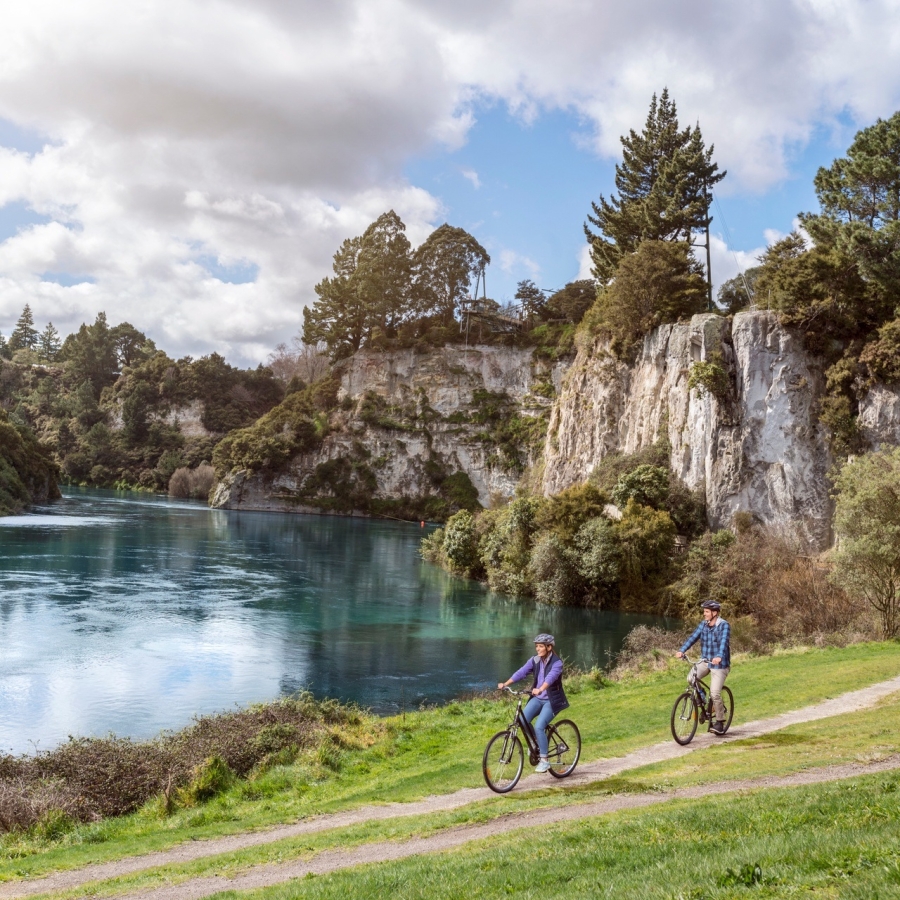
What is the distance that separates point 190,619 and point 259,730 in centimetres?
1849

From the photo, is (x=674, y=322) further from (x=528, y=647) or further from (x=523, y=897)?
(x=523, y=897)

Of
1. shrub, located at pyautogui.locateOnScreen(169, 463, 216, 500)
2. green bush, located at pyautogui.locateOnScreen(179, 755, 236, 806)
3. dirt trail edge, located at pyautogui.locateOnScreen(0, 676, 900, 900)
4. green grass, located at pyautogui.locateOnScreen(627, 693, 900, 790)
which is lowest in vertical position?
green bush, located at pyautogui.locateOnScreen(179, 755, 236, 806)

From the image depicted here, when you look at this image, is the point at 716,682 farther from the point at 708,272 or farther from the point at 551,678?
the point at 708,272

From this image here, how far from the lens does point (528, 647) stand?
105ft

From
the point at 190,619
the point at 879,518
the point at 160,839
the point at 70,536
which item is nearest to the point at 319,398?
the point at 70,536

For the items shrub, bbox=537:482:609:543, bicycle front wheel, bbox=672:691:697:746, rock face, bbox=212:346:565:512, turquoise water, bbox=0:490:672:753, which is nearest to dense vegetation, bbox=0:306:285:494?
rock face, bbox=212:346:565:512

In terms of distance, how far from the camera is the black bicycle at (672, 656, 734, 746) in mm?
13477

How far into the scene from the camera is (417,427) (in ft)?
332

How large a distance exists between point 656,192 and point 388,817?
57075 millimetres

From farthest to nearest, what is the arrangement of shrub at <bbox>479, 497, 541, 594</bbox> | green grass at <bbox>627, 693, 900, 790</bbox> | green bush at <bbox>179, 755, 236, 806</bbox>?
shrub at <bbox>479, 497, 541, 594</bbox>, green bush at <bbox>179, 755, 236, 806</bbox>, green grass at <bbox>627, 693, 900, 790</bbox>

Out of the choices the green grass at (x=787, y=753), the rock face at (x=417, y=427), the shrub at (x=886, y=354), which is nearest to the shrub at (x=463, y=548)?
the shrub at (x=886, y=354)

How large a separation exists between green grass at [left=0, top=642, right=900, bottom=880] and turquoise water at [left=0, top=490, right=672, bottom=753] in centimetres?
551

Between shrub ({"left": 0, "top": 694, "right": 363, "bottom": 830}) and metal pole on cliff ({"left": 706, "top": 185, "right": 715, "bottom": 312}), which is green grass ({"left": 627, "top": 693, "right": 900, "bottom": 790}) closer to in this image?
shrub ({"left": 0, "top": 694, "right": 363, "bottom": 830})

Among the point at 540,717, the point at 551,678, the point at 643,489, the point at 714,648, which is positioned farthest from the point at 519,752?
the point at 643,489
